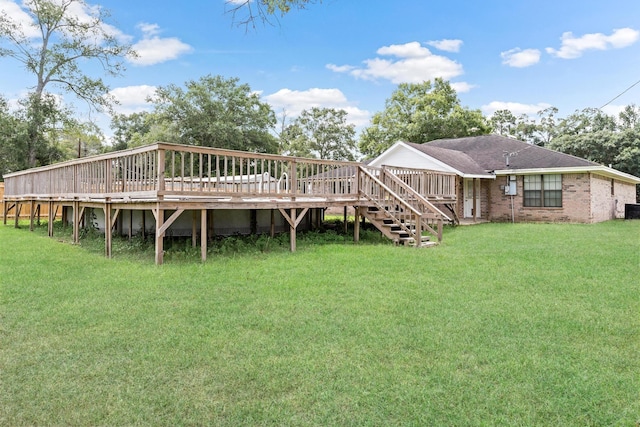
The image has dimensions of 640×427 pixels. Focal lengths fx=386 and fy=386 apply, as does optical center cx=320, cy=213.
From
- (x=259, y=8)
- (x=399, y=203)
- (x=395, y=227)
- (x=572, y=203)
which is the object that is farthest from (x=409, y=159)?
(x=259, y=8)

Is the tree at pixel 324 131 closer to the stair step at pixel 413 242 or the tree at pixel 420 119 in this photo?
the tree at pixel 420 119

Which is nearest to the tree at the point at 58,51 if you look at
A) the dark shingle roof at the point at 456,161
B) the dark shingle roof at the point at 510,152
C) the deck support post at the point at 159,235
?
the dark shingle roof at the point at 456,161

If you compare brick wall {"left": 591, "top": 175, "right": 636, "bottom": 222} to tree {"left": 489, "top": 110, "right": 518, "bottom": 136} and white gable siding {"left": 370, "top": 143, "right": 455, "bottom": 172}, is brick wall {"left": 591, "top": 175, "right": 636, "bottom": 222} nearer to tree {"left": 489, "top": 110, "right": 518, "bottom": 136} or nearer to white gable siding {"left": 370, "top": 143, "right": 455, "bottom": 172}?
white gable siding {"left": 370, "top": 143, "right": 455, "bottom": 172}

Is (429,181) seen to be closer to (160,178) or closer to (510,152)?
(510,152)

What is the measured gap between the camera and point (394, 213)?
938 cm

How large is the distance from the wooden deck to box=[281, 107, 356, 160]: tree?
2356cm

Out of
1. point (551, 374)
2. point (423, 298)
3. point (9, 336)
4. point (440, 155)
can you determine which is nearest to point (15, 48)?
point (440, 155)

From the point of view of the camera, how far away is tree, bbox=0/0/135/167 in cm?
2012

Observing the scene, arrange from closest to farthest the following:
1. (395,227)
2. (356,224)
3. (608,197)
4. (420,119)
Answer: (395,227), (356,224), (608,197), (420,119)

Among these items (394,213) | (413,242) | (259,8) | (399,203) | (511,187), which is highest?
(259,8)

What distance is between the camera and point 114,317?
388 cm

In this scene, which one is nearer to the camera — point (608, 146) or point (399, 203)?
point (399, 203)

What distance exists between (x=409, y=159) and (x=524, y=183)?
472cm

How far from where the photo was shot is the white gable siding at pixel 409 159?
1559 cm
